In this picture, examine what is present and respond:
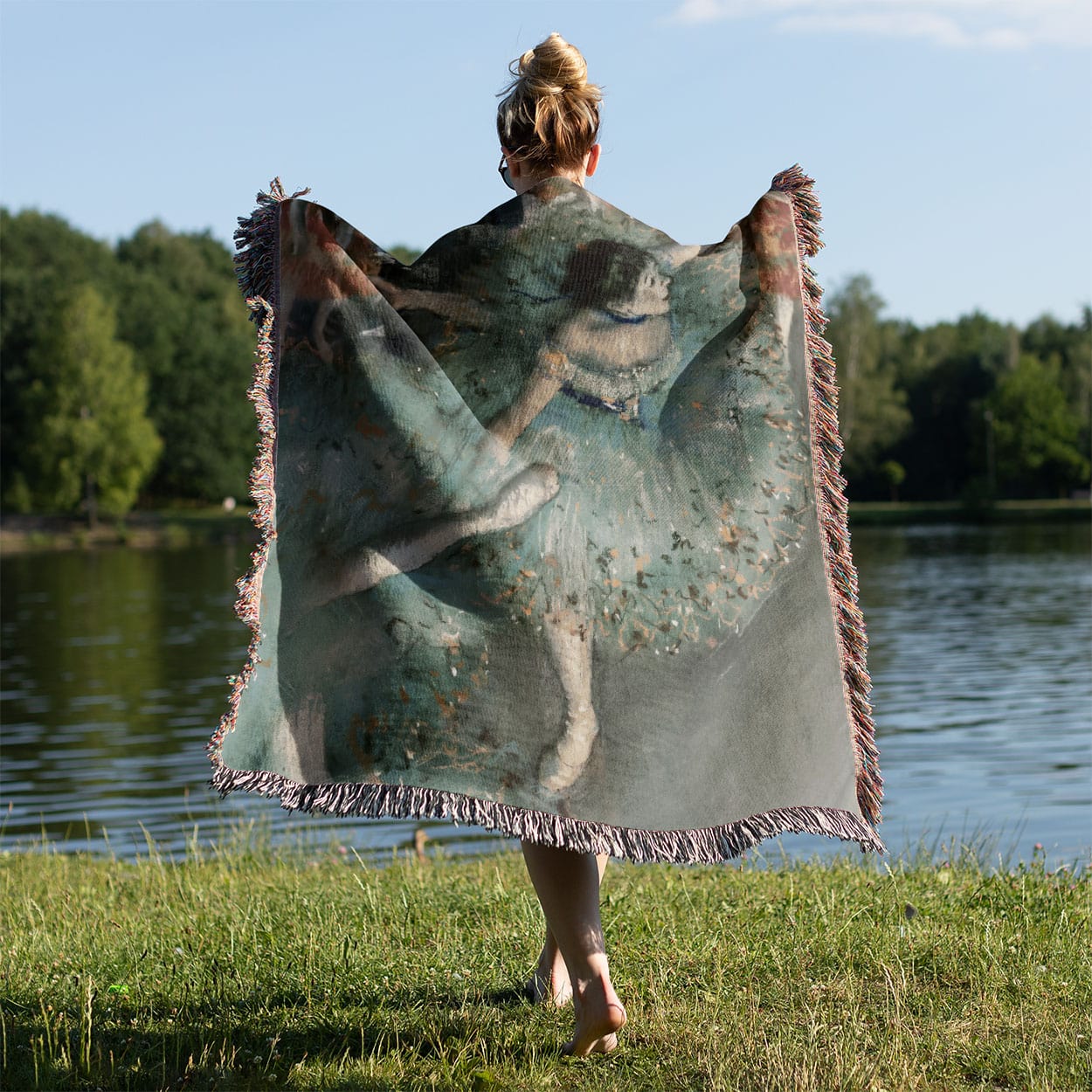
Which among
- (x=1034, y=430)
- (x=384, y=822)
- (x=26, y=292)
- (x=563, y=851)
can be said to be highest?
(x=26, y=292)

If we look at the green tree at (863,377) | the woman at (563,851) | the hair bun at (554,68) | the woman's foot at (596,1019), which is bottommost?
the woman's foot at (596,1019)

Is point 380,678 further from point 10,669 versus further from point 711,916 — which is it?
point 10,669

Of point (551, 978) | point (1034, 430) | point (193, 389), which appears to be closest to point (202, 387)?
point (193, 389)

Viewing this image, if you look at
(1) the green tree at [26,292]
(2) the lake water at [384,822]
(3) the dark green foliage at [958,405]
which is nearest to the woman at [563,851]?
(2) the lake water at [384,822]

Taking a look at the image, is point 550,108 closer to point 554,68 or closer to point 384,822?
point 554,68

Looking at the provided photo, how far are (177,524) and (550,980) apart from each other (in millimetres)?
52194

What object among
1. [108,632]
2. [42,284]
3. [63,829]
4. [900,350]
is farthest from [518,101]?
[900,350]

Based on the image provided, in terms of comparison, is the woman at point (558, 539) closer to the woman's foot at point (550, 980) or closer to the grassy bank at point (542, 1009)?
the woman's foot at point (550, 980)

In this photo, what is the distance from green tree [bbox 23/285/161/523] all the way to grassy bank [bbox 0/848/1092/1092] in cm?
4877

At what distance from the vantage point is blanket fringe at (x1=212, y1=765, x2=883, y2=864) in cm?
292

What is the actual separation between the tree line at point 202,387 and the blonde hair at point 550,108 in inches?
1981

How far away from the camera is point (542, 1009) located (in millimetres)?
3266

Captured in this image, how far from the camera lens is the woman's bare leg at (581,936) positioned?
2.94 metres

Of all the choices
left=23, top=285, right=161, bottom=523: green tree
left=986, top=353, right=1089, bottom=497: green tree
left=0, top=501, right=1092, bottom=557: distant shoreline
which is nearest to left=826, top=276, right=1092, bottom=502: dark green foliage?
left=986, top=353, right=1089, bottom=497: green tree
